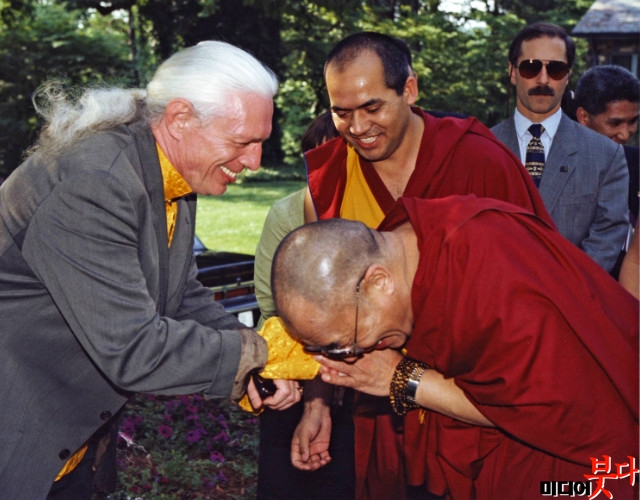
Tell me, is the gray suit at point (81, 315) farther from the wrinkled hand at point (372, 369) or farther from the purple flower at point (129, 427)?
the purple flower at point (129, 427)

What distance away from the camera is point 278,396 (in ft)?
9.29

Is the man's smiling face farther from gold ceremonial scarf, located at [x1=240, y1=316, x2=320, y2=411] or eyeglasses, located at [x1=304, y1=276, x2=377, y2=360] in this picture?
eyeglasses, located at [x1=304, y1=276, x2=377, y2=360]

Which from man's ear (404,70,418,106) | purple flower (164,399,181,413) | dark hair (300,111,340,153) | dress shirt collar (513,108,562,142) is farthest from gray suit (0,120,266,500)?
purple flower (164,399,181,413)

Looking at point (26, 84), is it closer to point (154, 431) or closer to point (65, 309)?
point (154, 431)

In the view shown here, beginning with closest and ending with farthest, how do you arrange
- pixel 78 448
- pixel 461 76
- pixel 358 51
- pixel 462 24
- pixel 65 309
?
pixel 65 309, pixel 78 448, pixel 358 51, pixel 461 76, pixel 462 24

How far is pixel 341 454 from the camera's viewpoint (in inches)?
136

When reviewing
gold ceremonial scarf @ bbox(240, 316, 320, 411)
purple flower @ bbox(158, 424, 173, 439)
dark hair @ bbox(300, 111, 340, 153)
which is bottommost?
purple flower @ bbox(158, 424, 173, 439)

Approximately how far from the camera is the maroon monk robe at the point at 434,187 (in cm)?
303

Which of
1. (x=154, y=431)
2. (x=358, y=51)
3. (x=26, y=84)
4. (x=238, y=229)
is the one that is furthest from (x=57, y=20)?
(x=358, y=51)

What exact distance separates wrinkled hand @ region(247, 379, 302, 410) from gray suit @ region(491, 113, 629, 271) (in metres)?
1.88

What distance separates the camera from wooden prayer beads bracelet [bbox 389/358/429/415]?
2.46 meters

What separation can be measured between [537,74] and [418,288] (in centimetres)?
249

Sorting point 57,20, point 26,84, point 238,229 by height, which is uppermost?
point 57,20

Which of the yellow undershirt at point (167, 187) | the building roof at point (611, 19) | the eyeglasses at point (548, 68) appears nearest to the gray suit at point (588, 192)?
the eyeglasses at point (548, 68)
